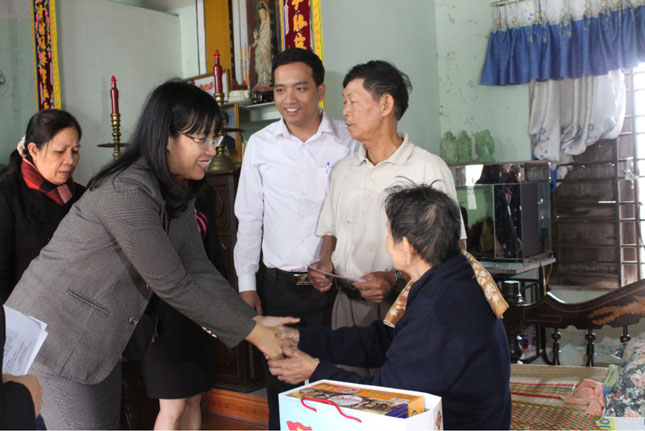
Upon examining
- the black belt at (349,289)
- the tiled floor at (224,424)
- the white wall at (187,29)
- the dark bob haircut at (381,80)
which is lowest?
the tiled floor at (224,424)

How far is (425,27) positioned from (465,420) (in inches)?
161

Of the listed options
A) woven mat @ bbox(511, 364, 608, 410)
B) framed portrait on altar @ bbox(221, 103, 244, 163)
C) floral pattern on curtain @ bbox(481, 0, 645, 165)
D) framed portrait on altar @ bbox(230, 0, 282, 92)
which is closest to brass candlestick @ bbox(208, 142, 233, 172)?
framed portrait on altar @ bbox(221, 103, 244, 163)

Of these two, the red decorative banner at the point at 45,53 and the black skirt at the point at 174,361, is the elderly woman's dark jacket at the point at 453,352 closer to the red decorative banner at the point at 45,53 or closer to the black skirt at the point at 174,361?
the black skirt at the point at 174,361

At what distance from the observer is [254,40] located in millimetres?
3988

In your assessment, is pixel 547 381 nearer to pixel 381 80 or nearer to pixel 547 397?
pixel 547 397

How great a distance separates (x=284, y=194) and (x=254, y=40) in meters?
1.88

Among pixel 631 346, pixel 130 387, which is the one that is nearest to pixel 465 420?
pixel 631 346

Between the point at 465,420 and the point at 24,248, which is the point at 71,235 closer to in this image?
the point at 24,248

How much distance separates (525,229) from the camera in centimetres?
452

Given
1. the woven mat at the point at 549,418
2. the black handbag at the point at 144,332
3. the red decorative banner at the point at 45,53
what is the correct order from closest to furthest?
the black handbag at the point at 144,332, the woven mat at the point at 549,418, the red decorative banner at the point at 45,53

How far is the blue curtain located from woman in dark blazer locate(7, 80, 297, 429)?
147 inches

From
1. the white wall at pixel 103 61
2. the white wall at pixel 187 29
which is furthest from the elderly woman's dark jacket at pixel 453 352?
the white wall at pixel 187 29

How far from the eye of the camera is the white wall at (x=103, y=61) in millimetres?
3988

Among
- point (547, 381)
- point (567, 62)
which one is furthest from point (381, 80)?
point (567, 62)
